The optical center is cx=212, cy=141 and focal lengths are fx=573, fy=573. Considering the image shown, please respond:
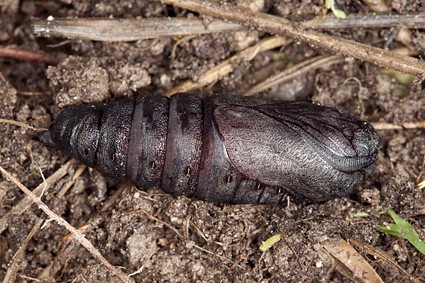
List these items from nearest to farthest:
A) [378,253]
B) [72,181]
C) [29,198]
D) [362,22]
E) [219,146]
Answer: [219,146] → [378,253] → [29,198] → [72,181] → [362,22]

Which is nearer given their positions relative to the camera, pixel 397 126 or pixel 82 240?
pixel 82 240

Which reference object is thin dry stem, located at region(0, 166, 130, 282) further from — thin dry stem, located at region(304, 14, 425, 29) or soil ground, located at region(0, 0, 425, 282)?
thin dry stem, located at region(304, 14, 425, 29)

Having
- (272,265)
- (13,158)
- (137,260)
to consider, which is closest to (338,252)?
(272,265)

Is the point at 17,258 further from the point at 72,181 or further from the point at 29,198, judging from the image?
the point at 72,181

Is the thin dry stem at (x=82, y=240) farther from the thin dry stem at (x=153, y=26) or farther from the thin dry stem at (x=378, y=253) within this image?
the thin dry stem at (x=378, y=253)

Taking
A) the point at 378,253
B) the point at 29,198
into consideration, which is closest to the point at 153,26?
the point at 29,198

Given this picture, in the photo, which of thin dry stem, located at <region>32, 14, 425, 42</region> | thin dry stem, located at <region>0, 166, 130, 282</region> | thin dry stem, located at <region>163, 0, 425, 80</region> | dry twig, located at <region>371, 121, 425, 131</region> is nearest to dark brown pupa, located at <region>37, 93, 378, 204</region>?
thin dry stem, located at <region>0, 166, 130, 282</region>

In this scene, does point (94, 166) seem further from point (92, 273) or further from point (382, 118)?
point (382, 118)
